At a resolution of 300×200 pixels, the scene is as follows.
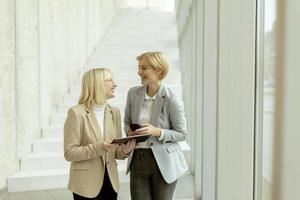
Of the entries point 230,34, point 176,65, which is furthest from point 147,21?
point 230,34

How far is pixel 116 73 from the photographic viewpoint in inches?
263

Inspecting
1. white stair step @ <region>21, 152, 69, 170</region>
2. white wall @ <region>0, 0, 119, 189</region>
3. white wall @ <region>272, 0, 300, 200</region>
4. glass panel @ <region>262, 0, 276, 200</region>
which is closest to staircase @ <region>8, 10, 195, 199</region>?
white stair step @ <region>21, 152, 69, 170</region>

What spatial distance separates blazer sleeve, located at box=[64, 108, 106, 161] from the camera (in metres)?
2.14

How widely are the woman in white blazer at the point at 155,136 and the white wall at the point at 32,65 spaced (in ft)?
6.95

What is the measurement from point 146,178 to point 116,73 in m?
4.48

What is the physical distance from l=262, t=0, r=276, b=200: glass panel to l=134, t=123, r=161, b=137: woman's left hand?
0.76 metres

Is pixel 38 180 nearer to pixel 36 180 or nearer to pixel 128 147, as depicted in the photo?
pixel 36 180

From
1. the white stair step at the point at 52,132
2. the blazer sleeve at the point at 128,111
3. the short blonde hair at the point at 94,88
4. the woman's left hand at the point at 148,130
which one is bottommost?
the white stair step at the point at 52,132

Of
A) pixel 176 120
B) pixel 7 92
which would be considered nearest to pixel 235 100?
pixel 176 120

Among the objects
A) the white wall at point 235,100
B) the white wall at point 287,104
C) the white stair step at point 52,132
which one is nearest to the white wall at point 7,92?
the white stair step at point 52,132

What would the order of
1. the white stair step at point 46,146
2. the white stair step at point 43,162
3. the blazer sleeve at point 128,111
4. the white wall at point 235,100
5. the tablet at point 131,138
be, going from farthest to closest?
1. the white stair step at point 46,146
2. the white stair step at point 43,162
3. the blazer sleeve at point 128,111
4. the tablet at point 131,138
5. the white wall at point 235,100

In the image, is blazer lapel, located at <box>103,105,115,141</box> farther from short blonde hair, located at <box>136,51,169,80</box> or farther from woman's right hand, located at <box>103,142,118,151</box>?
short blonde hair, located at <box>136,51,169,80</box>

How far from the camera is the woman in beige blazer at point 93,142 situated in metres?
2.16

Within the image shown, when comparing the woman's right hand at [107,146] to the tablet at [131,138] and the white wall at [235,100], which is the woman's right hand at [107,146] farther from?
the white wall at [235,100]
